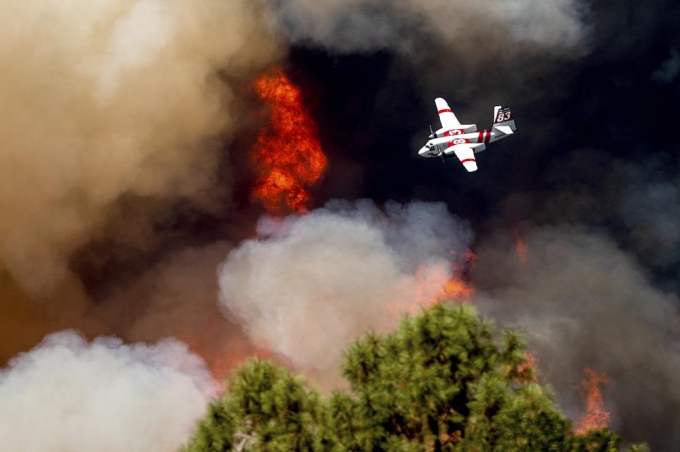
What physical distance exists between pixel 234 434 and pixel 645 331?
2460 inches

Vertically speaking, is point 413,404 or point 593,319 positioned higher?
point 593,319

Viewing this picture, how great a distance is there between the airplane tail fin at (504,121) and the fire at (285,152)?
27163 mm

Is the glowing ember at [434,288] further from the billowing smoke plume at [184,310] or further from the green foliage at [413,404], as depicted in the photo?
the green foliage at [413,404]

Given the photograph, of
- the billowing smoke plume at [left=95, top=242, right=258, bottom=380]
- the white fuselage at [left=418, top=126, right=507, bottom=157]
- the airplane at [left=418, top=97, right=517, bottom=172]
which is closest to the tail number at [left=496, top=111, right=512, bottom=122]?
the airplane at [left=418, top=97, right=517, bottom=172]

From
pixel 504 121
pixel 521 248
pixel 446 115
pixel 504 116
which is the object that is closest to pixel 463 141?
pixel 446 115

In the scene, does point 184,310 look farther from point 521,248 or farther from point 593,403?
point 593,403

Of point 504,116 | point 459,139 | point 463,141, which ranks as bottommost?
point 463,141

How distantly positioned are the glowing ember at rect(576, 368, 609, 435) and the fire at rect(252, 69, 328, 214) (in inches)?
1839

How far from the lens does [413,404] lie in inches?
1328

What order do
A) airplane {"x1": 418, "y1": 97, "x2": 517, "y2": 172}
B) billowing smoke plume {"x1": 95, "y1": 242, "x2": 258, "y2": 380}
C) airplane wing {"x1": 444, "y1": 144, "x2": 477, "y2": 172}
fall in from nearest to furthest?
billowing smoke plume {"x1": 95, "y1": 242, "x2": 258, "y2": 380} → airplane wing {"x1": 444, "y1": 144, "x2": 477, "y2": 172} → airplane {"x1": 418, "y1": 97, "x2": 517, "y2": 172}

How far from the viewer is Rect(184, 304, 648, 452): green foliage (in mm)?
32375

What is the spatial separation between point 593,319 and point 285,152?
52.4 m

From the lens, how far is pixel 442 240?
83.6 meters

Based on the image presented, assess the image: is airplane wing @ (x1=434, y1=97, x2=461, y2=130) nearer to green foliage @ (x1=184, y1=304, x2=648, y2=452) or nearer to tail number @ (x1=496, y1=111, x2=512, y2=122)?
tail number @ (x1=496, y1=111, x2=512, y2=122)
